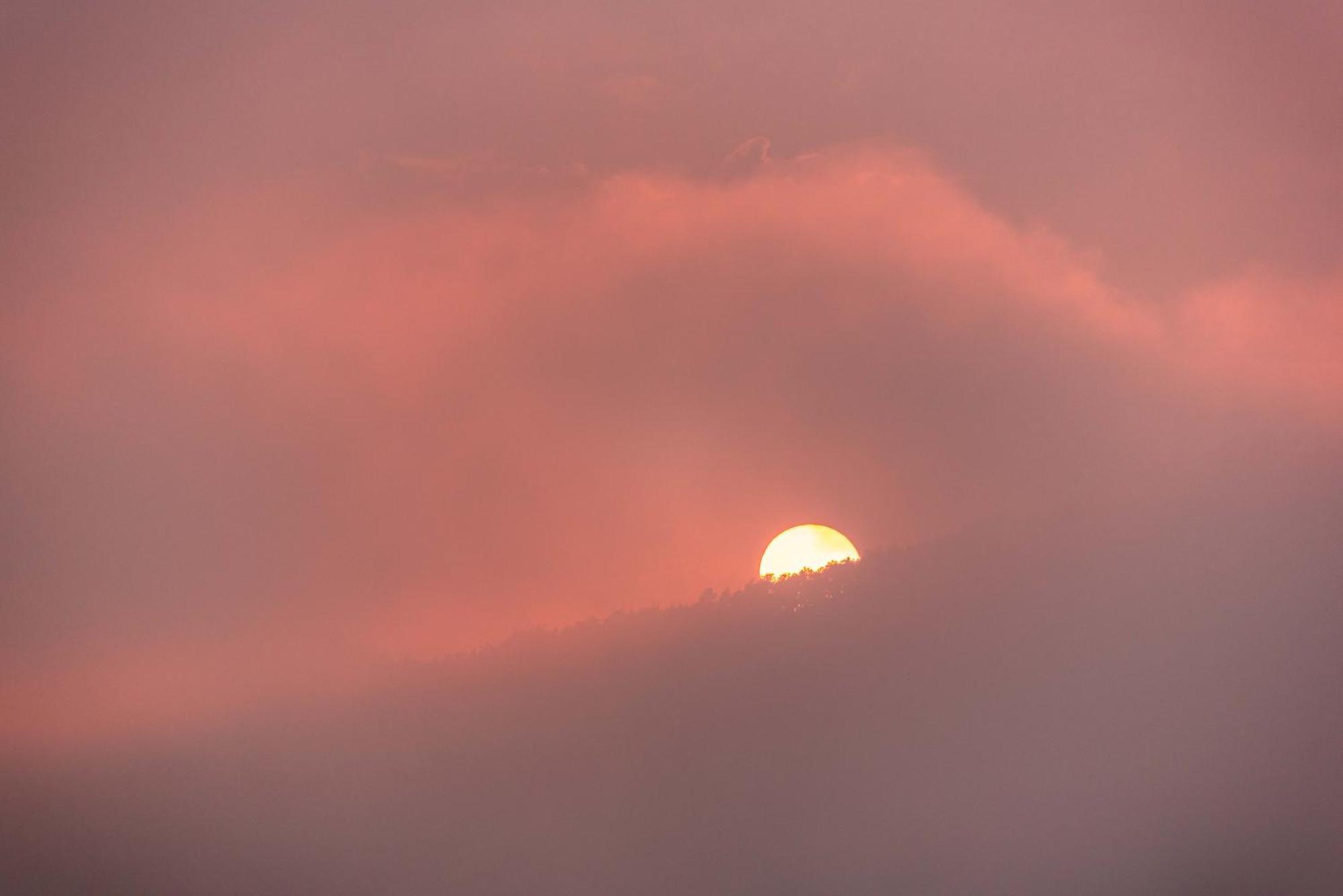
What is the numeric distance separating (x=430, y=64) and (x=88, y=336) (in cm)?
194

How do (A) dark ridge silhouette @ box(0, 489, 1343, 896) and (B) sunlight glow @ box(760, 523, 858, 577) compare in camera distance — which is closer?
(A) dark ridge silhouette @ box(0, 489, 1343, 896)

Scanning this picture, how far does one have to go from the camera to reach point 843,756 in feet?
13.0

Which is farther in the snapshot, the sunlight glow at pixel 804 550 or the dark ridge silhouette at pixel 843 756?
the sunlight glow at pixel 804 550

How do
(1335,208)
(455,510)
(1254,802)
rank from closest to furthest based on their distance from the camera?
(1254,802), (1335,208), (455,510)

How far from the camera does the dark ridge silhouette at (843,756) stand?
3797mm

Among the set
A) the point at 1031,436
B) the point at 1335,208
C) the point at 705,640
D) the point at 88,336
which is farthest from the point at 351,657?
the point at 1335,208

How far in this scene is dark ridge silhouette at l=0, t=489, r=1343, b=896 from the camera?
3797 millimetres

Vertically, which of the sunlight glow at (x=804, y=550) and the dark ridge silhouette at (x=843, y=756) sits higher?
the sunlight glow at (x=804, y=550)

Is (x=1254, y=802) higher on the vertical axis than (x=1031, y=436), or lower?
lower

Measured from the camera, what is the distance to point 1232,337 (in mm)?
4211

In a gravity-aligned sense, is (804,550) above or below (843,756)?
above

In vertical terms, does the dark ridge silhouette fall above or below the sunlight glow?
below

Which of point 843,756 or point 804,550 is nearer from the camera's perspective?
point 843,756

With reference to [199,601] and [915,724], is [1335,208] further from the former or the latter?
[199,601]
